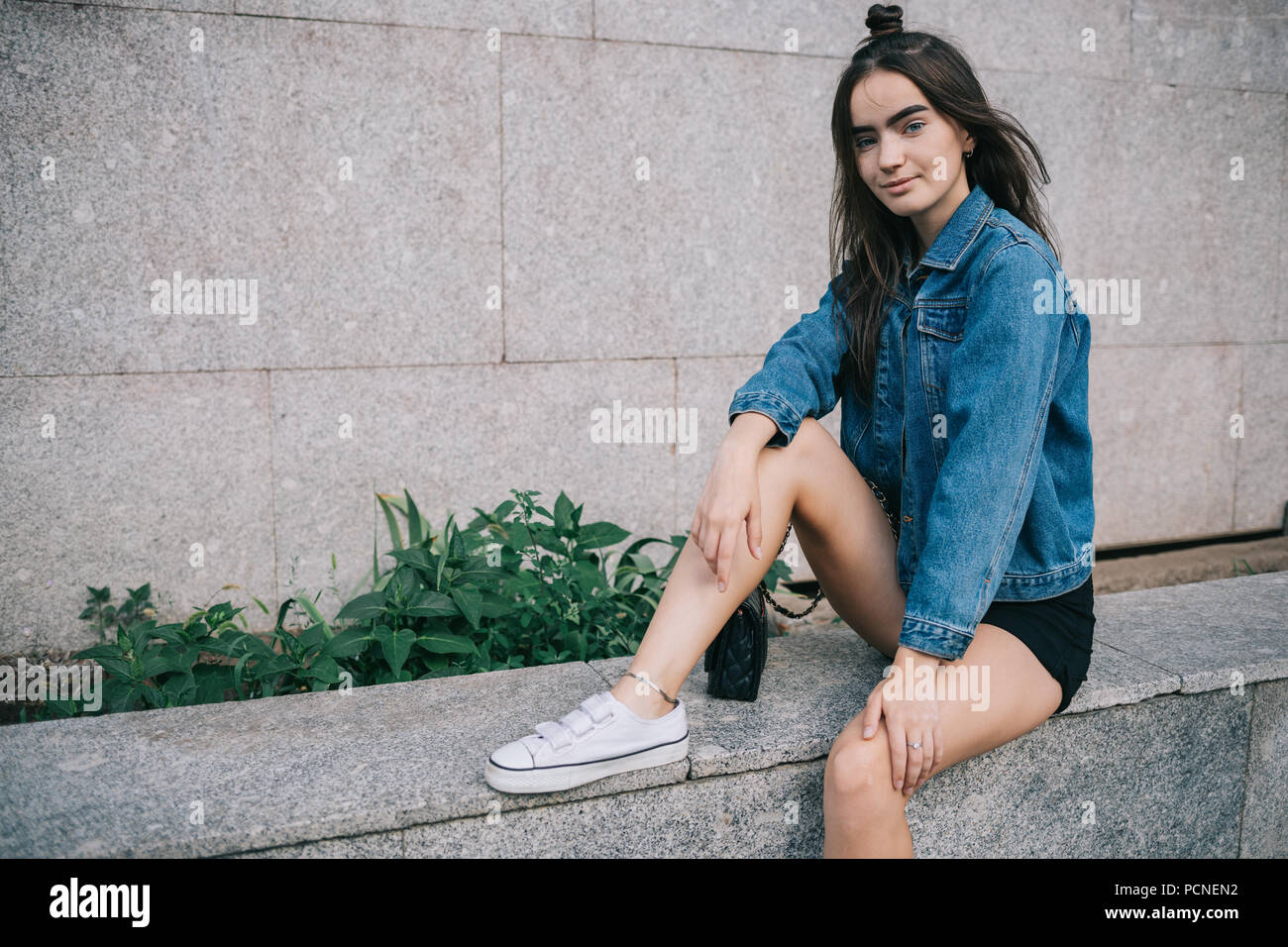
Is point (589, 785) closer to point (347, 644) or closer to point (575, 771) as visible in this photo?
point (575, 771)

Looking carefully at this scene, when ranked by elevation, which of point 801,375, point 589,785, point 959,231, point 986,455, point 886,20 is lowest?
point 589,785

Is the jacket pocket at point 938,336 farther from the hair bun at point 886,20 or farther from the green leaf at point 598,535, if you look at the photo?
the green leaf at point 598,535


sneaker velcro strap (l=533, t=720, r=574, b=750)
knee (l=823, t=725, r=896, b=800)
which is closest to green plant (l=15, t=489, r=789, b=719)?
sneaker velcro strap (l=533, t=720, r=574, b=750)

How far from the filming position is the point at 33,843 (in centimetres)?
179

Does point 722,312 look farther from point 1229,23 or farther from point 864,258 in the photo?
point 1229,23

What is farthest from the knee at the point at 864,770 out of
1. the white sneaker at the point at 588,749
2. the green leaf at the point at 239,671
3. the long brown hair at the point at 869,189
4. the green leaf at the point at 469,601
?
the green leaf at the point at 239,671

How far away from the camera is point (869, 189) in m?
2.42

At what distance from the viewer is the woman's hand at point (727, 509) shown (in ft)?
6.79

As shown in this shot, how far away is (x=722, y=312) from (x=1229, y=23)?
9.31 ft

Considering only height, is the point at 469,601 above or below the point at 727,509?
below

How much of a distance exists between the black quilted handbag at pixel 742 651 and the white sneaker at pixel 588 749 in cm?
33

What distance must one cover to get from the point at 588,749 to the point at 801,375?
3.17 feet

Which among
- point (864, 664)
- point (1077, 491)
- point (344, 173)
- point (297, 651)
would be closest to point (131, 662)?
point (297, 651)

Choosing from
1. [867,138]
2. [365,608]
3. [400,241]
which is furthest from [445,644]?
[867,138]
